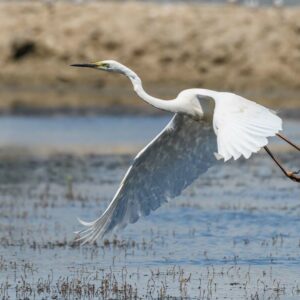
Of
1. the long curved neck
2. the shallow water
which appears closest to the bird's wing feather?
the long curved neck

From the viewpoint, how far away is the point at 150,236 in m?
17.1

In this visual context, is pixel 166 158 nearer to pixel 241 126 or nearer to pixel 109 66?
pixel 109 66

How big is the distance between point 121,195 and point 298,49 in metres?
34.8

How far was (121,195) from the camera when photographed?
1432cm

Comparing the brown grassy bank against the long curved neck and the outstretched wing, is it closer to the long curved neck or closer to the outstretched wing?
the outstretched wing

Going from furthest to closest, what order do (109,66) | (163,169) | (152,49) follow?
(152,49)
(163,169)
(109,66)

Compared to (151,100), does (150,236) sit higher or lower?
lower

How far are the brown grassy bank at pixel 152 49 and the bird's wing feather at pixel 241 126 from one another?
32.8m

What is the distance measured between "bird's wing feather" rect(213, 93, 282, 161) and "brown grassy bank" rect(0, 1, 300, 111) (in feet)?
108

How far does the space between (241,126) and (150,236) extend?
508 cm

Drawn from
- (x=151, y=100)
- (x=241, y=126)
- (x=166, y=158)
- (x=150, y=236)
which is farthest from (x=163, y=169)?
(x=150, y=236)

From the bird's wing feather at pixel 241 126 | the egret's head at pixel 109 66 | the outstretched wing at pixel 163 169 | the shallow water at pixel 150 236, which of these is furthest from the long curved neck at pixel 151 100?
the shallow water at pixel 150 236

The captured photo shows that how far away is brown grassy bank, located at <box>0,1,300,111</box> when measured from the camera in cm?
4734

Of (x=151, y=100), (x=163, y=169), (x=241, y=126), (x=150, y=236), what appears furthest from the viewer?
(x=150, y=236)
